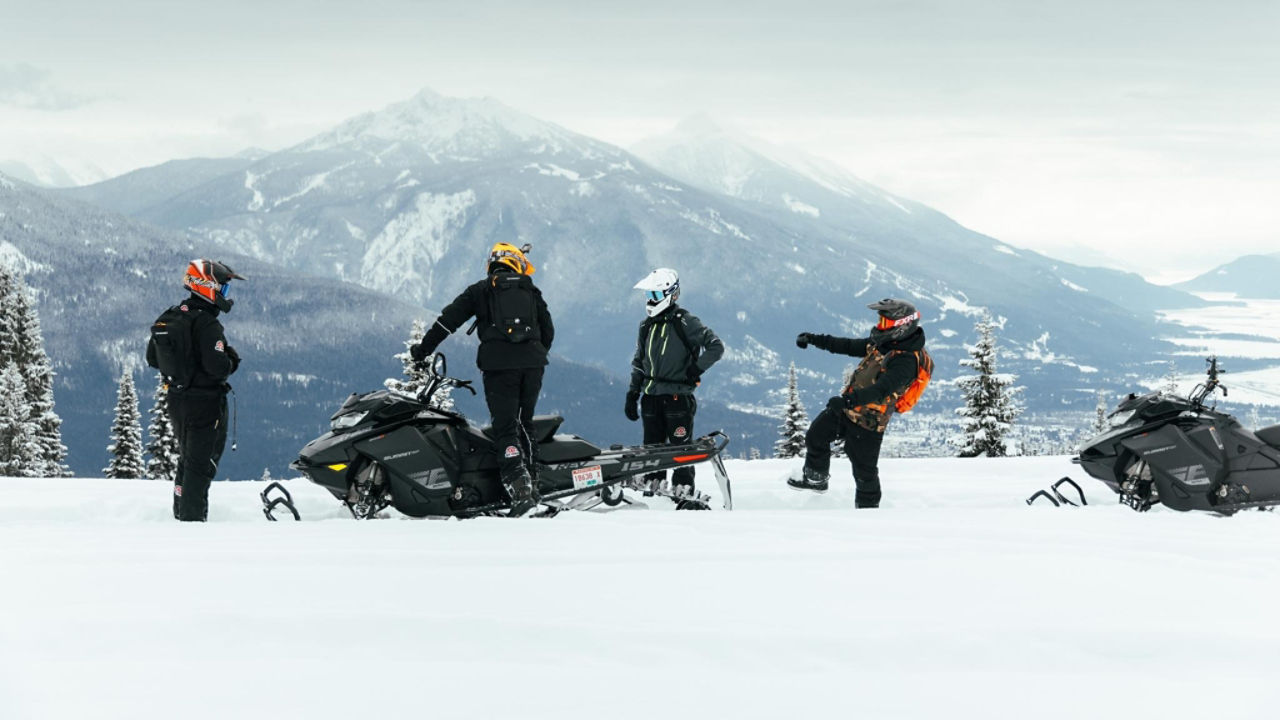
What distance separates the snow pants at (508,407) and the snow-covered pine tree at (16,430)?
30226 mm

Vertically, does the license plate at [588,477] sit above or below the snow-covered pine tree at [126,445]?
above

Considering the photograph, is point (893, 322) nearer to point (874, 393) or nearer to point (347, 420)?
point (874, 393)

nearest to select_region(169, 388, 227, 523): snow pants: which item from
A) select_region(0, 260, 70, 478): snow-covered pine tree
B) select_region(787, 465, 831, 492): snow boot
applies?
select_region(787, 465, 831, 492): snow boot

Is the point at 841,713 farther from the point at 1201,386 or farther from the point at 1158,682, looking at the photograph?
the point at 1201,386

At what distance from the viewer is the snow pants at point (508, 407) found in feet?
25.4

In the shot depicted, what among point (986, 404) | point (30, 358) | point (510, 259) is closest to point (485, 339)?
point (510, 259)

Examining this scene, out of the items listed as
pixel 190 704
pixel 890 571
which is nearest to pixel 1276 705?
pixel 890 571

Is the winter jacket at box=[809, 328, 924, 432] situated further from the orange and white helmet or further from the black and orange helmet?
the orange and white helmet

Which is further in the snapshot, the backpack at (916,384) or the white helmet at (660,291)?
the white helmet at (660,291)

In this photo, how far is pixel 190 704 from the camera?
2.98m

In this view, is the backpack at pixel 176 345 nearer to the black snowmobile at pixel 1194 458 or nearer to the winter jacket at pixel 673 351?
the winter jacket at pixel 673 351

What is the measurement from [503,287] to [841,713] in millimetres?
5312

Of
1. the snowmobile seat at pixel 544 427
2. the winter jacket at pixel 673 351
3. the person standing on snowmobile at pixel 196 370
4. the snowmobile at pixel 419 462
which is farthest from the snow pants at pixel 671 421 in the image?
the person standing on snowmobile at pixel 196 370

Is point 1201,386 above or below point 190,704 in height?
above
